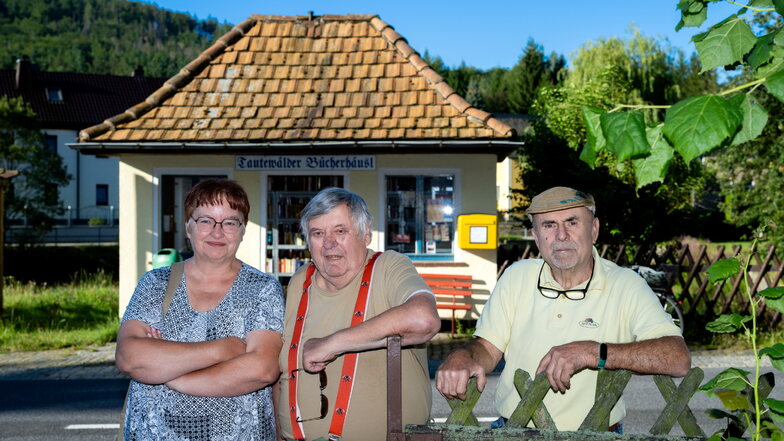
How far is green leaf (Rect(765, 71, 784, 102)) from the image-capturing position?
1.29 m

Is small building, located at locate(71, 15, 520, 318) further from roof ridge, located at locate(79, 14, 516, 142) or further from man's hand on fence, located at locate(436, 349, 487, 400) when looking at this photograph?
man's hand on fence, located at locate(436, 349, 487, 400)

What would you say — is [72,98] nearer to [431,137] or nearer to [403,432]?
[431,137]

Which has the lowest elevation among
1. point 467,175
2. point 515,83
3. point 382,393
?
point 382,393

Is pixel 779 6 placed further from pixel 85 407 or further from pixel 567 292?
pixel 85 407

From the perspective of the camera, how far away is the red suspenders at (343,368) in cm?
270

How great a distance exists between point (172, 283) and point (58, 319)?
37.3 feet

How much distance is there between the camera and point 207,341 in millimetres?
2859

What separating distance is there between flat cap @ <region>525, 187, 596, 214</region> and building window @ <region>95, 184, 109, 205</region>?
182ft

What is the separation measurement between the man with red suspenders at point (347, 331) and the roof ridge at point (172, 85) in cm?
955

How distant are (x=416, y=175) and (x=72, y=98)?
168 ft

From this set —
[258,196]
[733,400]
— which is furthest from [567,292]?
[258,196]

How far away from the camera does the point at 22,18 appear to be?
162 meters

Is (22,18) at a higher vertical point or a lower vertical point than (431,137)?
higher

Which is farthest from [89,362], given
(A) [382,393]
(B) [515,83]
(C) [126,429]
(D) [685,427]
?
(B) [515,83]
